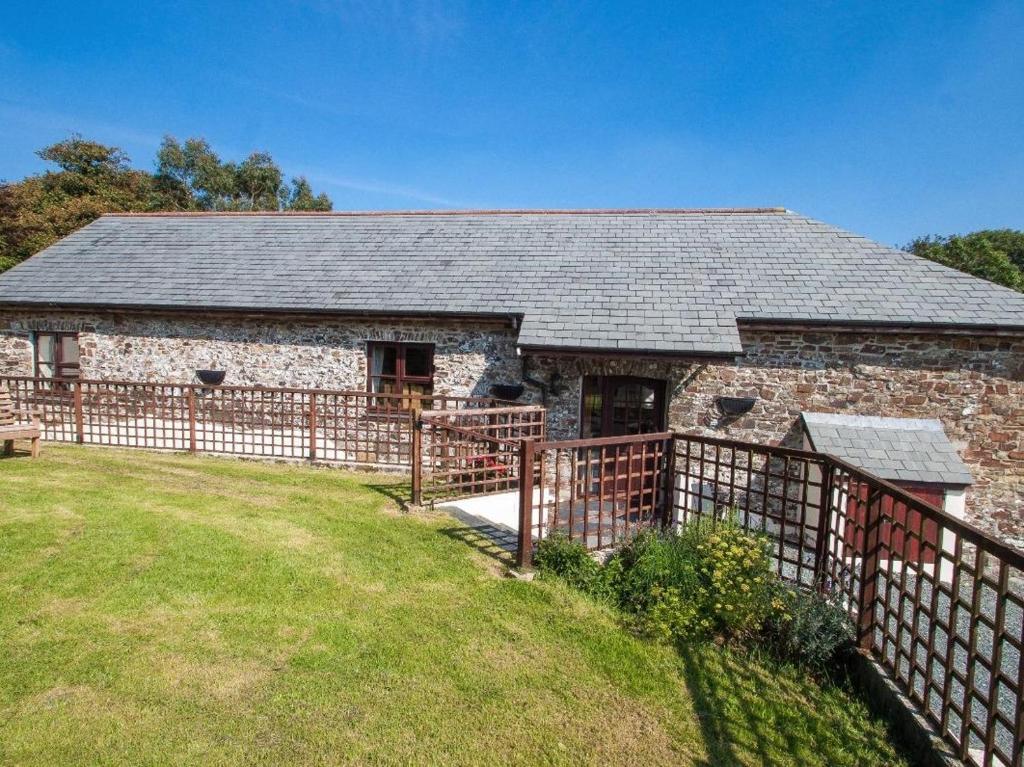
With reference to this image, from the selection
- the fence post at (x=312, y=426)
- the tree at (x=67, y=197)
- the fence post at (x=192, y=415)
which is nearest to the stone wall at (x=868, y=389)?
the fence post at (x=312, y=426)

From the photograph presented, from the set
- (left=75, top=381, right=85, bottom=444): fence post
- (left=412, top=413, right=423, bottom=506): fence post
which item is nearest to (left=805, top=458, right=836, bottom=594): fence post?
(left=412, top=413, right=423, bottom=506): fence post

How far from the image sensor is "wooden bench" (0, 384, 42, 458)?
28.7 ft

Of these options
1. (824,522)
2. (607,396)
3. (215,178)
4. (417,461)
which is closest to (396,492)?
(417,461)

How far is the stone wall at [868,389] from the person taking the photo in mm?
9289

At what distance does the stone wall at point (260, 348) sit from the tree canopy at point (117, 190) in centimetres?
1598

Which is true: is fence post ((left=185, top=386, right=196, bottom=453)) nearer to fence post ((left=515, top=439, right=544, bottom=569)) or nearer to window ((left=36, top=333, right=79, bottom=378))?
window ((left=36, top=333, right=79, bottom=378))

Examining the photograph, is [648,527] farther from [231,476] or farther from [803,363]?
[231,476]

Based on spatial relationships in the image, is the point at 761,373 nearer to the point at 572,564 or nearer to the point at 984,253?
the point at 572,564

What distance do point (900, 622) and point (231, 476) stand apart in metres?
8.73

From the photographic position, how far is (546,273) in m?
12.3

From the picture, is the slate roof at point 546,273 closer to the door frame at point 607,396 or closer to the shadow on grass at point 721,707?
the door frame at point 607,396

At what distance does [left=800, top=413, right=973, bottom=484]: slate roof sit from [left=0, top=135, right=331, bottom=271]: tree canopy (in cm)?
3136

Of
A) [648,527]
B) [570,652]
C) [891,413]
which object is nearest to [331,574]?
[570,652]

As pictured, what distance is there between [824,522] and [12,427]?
11.6 metres
